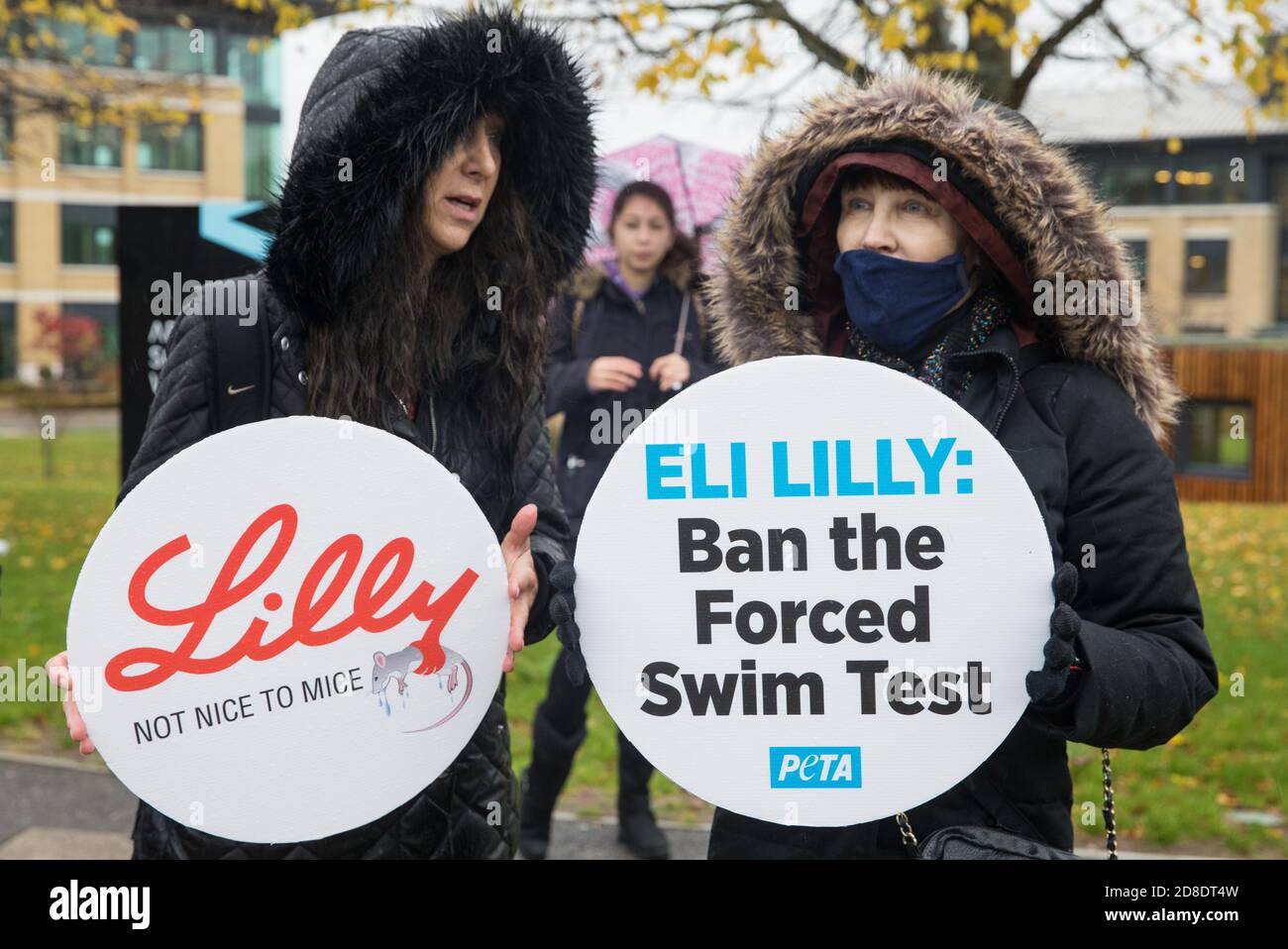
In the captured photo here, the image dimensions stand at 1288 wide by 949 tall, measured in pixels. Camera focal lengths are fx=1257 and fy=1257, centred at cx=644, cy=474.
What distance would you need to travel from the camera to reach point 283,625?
1.92m

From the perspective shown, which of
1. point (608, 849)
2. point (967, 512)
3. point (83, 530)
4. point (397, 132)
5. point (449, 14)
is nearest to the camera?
point (967, 512)

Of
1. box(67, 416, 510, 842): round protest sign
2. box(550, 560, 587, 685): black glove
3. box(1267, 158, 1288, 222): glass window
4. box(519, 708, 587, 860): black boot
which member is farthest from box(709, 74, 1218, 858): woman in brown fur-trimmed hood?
box(1267, 158, 1288, 222): glass window

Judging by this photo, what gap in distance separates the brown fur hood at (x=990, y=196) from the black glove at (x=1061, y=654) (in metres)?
0.41

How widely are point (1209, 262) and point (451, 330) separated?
5468 centimetres

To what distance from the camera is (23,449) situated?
856 inches

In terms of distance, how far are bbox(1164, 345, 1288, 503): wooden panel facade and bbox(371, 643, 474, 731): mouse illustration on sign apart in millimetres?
18265

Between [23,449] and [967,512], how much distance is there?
75.0 feet

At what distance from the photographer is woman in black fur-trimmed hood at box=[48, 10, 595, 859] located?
2107 mm

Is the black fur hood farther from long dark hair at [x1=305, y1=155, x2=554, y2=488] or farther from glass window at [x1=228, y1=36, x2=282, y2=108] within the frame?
glass window at [x1=228, y1=36, x2=282, y2=108]

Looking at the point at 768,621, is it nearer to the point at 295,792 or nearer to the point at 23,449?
the point at 295,792

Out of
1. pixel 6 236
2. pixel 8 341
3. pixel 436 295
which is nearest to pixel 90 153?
pixel 6 236
